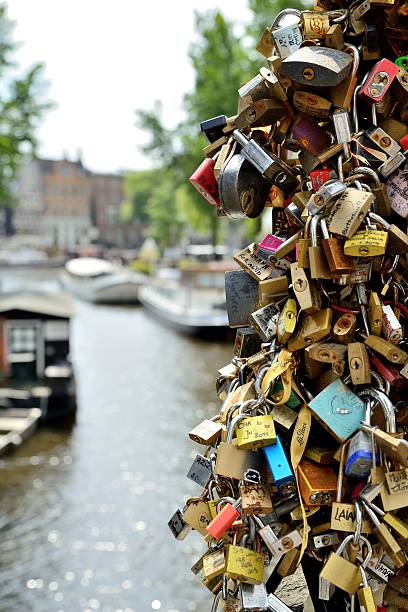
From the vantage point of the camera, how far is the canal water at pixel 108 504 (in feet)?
22.0

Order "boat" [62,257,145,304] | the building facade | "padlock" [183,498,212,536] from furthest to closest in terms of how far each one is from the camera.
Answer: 1. the building facade
2. "boat" [62,257,145,304]
3. "padlock" [183,498,212,536]

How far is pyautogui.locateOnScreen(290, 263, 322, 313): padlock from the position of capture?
1.74m

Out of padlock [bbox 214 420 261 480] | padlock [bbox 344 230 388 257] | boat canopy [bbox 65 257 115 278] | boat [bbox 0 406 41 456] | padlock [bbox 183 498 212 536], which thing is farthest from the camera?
boat canopy [bbox 65 257 115 278]

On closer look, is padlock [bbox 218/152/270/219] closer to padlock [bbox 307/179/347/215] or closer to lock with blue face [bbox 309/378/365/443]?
padlock [bbox 307/179/347/215]

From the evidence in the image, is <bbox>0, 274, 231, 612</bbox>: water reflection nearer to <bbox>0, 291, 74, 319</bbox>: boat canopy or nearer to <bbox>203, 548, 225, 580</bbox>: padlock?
<bbox>0, 291, 74, 319</bbox>: boat canopy

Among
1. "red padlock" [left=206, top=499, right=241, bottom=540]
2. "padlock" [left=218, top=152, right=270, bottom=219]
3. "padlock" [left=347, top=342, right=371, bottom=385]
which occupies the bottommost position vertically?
"red padlock" [left=206, top=499, right=241, bottom=540]

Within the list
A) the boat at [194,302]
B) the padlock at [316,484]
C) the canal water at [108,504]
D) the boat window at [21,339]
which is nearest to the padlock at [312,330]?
the padlock at [316,484]

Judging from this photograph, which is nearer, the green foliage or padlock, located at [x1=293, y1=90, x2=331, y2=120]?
padlock, located at [x1=293, y1=90, x2=331, y2=120]

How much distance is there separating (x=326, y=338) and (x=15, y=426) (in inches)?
414

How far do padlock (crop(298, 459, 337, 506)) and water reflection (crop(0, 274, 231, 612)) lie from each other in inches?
199

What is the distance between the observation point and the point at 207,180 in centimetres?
205

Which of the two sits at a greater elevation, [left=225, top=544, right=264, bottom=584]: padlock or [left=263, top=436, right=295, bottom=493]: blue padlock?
[left=263, top=436, right=295, bottom=493]: blue padlock

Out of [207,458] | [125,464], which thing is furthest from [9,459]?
[207,458]

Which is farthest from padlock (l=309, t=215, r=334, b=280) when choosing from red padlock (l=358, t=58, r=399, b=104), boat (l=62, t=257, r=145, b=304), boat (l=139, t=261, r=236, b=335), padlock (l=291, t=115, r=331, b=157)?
boat (l=62, t=257, r=145, b=304)
